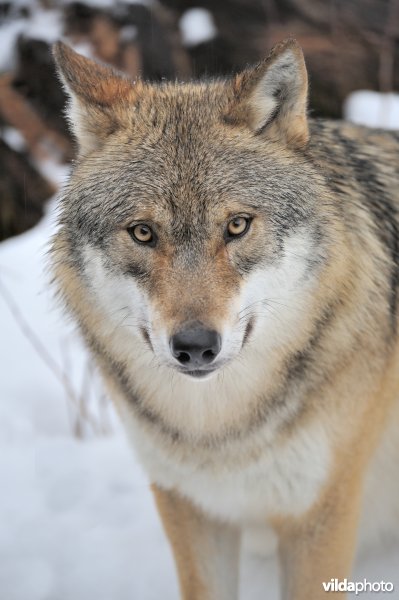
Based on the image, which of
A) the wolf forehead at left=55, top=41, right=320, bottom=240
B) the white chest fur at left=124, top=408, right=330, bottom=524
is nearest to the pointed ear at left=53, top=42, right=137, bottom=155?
the wolf forehead at left=55, top=41, right=320, bottom=240

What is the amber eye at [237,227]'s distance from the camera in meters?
2.59

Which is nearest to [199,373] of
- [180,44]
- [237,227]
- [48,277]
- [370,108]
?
[237,227]

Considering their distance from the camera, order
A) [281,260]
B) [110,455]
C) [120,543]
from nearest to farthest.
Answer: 1. [281,260]
2. [120,543]
3. [110,455]

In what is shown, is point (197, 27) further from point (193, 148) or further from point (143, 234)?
point (143, 234)

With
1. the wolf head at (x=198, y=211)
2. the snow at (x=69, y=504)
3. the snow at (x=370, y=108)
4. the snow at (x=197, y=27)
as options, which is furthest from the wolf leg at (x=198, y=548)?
the snow at (x=197, y=27)

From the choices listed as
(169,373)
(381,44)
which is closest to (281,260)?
(169,373)

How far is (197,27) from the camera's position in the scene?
313 inches

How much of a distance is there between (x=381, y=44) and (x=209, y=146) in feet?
18.5

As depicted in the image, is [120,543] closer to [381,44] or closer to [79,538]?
[79,538]

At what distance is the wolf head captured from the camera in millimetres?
2510

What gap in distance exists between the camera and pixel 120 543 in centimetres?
411

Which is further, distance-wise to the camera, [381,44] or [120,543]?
[381,44]

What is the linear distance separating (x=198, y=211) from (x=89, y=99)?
640 mm

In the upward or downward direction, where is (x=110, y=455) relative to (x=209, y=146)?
downward
